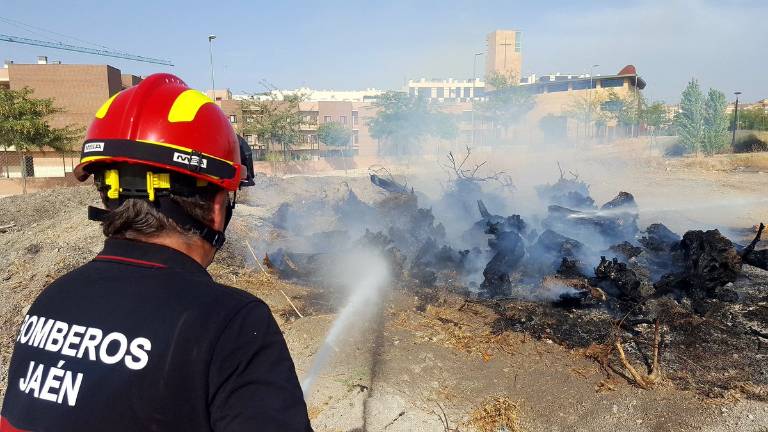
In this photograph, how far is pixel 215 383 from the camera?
1.07 meters

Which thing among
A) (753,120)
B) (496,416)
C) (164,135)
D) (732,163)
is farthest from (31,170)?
(753,120)

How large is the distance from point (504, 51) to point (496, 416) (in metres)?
71.2

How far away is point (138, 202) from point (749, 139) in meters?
44.0

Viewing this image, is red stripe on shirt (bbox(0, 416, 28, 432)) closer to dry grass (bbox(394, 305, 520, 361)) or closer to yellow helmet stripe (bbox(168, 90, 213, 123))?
yellow helmet stripe (bbox(168, 90, 213, 123))

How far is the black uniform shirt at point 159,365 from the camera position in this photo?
106 centimetres

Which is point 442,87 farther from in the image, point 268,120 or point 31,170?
point 31,170

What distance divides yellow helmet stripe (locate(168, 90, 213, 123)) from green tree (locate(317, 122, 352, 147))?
44.5 metres

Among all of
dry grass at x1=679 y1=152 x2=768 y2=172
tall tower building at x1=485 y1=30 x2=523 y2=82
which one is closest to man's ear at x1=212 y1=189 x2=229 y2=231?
dry grass at x1=679 y1=152 x2=768 y2=172

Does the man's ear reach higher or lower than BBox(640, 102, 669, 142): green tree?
lower

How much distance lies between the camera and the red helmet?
1344 millimetres

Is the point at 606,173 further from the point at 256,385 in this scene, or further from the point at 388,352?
the point at 256,385

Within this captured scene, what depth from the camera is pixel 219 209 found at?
1471 mm

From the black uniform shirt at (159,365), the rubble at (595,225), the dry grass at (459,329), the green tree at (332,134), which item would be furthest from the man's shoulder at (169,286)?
the green tree at (332,134)

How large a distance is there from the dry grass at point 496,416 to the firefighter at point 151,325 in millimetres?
3192
